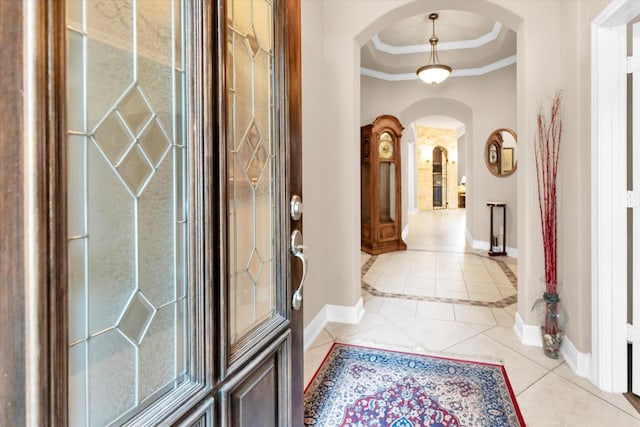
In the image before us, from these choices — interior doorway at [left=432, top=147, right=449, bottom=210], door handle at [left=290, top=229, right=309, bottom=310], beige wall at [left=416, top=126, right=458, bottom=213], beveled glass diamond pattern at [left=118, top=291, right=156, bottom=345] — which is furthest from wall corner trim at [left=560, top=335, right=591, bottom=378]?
interior doorway at [left=432, top=147, right=449, bottom=210]

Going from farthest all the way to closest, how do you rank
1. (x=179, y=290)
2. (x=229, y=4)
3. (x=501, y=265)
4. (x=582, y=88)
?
(x=501, y=265), (x=582, y=88), (x=229, y=4), (x=179, y=290)

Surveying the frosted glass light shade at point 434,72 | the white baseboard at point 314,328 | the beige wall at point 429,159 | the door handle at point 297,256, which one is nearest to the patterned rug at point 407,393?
the white baseboard at point 314,328

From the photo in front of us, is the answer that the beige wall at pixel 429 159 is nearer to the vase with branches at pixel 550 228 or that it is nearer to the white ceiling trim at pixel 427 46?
the white ceiling trim at pixel 427 46

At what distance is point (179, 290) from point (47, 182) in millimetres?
396

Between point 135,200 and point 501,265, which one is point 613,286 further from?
point 501,265

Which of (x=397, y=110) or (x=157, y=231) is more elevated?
(x=397, y=110)

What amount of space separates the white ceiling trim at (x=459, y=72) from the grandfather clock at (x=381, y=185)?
0.71 meters

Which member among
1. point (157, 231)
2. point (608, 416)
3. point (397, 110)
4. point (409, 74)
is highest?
point (409, 74)

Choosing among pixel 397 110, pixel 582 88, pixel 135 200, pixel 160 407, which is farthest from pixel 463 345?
pixel 397 110

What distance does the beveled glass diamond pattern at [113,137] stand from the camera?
0.64 meters

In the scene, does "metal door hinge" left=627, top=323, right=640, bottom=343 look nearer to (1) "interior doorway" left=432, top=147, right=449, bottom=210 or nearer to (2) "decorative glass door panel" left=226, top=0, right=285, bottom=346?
(2) "decorative glass door panel" left=226, top=0, right=285, bottom=346

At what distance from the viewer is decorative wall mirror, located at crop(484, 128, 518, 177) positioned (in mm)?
5676

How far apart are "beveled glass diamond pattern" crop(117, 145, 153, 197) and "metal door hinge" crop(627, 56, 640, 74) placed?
248 centimetres

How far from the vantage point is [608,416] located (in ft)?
5.59
